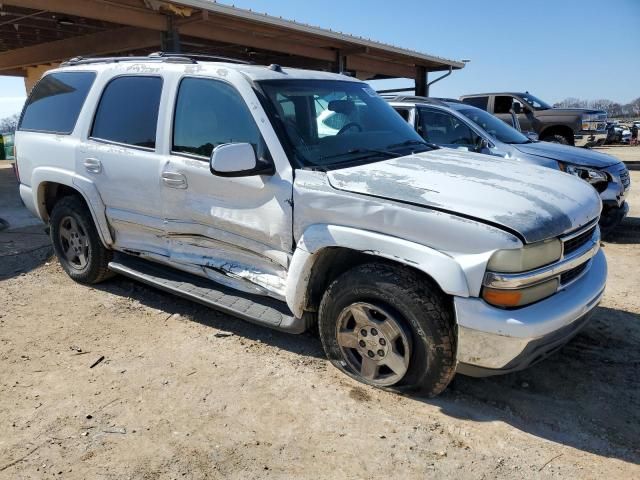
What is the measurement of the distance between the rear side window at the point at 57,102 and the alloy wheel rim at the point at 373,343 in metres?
3.19

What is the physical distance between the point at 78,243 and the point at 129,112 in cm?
149

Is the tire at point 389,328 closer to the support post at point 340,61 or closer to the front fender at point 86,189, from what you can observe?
the front fender at point 86,189

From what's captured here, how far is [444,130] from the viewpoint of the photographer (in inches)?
288

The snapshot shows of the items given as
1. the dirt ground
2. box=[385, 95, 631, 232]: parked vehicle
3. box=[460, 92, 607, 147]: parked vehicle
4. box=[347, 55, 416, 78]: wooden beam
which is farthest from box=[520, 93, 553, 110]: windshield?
the dirt ground

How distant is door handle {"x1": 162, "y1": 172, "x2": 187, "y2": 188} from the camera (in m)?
3.77

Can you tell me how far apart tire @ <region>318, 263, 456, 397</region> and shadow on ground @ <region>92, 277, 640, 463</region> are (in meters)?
0.25

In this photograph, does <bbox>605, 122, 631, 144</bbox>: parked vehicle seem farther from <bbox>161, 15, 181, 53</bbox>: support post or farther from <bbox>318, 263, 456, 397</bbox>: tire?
<bbox>318, 263, 456, 397</bbox>: tire

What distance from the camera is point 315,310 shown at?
339cm

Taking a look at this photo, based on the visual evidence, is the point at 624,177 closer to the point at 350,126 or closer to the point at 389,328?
the point at 350,126

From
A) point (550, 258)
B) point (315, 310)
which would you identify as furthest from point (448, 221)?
point (315, 310)

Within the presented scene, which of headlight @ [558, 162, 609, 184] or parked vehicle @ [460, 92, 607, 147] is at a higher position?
parked vehicle @ [460, 92, 607, 147]

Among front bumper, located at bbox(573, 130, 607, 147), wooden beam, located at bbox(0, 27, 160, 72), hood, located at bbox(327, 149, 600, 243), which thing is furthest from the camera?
front bumper, located at bbox(573, 130, 607, 147)

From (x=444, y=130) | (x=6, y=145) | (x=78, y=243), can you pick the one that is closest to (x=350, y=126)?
(x=78, y=243)

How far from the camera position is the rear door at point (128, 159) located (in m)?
4.04
